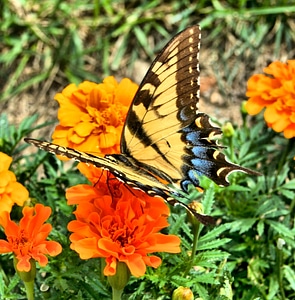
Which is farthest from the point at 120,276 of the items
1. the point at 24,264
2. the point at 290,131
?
the point at 290,131

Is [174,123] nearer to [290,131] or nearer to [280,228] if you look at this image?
[290,131]

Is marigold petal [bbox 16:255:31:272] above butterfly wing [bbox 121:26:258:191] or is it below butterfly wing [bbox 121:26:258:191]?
below

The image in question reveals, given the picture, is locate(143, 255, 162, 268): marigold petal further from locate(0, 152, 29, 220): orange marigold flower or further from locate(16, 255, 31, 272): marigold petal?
locate(0, 152, 29, 220): orange marigold flower

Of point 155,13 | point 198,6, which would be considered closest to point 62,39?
point 155,13

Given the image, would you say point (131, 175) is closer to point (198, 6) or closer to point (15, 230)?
point (15, 230)

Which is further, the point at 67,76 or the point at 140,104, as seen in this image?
the point at 67,76

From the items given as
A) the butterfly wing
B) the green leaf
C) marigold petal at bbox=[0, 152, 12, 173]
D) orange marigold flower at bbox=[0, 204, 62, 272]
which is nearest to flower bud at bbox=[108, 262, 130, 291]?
orange marigold flower at bbox=[0, 204, 62, 272]

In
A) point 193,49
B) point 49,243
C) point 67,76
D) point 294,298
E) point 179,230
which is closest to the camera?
point 49,243
